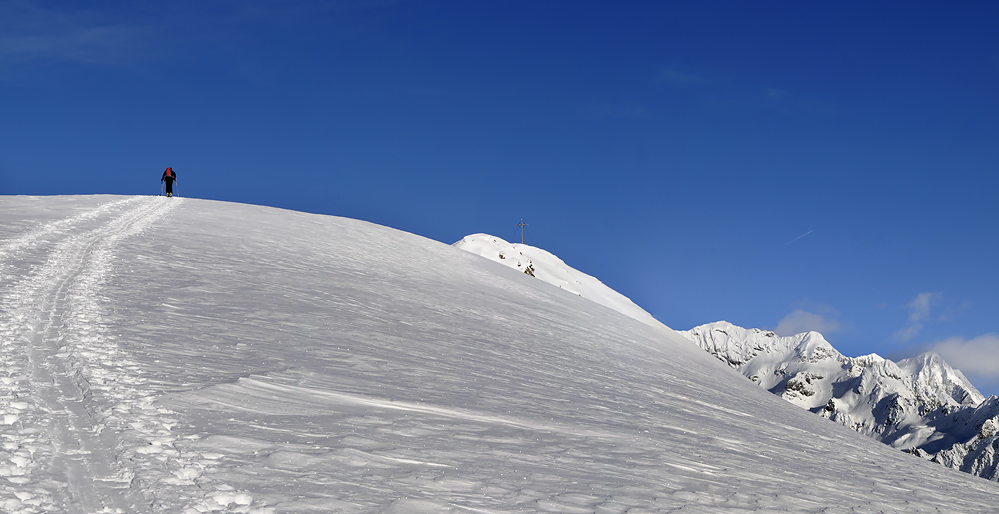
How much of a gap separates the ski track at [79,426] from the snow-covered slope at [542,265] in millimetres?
64050

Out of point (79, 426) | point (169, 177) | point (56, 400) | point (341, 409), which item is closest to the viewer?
point (79, 426)

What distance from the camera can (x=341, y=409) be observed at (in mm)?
7223

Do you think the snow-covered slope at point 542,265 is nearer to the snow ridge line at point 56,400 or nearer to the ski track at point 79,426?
the snow ridge line at point 56,400

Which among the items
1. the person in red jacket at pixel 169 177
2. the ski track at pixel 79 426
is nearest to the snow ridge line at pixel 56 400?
the ski track at pixel 79 426

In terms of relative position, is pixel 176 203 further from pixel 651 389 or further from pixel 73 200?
pixel 651 389

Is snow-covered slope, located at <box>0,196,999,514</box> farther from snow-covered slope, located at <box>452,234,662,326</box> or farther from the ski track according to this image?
snow-covered slope, located at <box>452,234,662,326</box>

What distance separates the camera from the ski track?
15.0 feet

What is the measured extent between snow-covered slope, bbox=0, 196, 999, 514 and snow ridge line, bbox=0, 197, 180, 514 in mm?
21

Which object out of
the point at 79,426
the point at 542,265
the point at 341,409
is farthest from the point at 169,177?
the point at 542,265

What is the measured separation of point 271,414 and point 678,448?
4.61 metres

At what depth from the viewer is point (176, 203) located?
1080 inches

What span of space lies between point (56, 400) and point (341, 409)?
244 cm

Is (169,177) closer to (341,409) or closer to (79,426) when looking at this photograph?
(341,409)

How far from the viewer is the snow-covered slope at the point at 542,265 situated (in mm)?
78812
